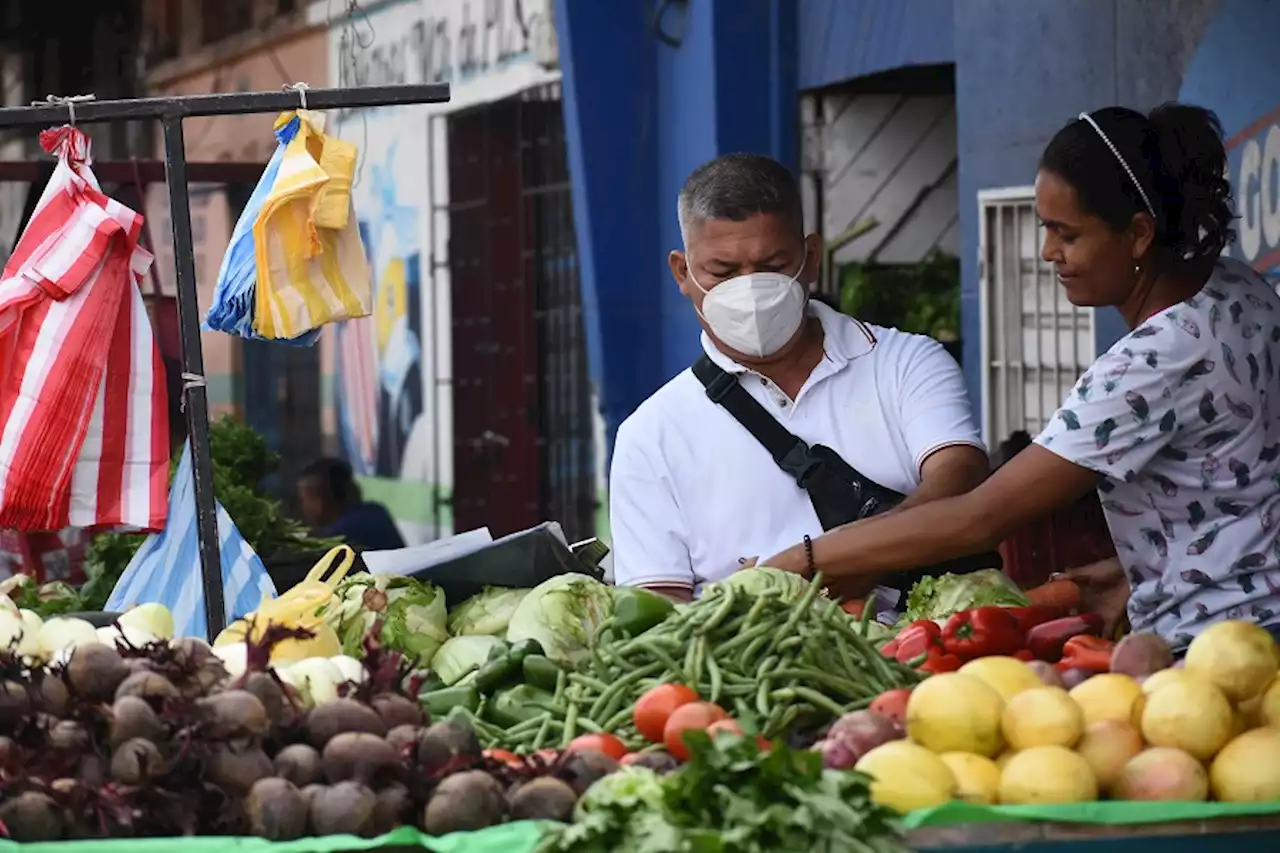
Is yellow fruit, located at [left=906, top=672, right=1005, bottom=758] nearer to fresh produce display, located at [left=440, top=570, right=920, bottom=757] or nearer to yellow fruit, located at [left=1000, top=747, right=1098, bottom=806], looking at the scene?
yellow fruit, located at [left=1000, top=747, right=1098, bottom=806]

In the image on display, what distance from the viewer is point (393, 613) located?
15.9 ft

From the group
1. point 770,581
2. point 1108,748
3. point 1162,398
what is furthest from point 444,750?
point 1162,398

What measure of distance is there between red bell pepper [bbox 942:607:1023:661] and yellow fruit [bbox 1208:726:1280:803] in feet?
2.70

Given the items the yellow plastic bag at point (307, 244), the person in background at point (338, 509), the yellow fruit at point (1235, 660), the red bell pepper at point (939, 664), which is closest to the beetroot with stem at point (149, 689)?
the red bell pepper at point (939, 664)

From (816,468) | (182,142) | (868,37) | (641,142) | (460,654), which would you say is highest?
(868,37)

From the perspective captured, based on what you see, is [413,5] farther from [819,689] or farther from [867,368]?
[819,689]

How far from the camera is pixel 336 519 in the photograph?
10922mm

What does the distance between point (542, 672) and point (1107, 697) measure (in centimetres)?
104

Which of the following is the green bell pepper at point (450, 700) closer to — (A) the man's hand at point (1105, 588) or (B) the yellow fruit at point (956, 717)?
(B) the yellow fruit at point (956, 717)

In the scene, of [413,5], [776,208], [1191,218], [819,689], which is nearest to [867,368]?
[776,208]

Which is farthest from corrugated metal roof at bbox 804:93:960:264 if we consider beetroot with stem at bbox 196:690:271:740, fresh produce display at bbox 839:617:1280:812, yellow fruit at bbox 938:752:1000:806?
beetroot with stem at bbox 196:690:271:740

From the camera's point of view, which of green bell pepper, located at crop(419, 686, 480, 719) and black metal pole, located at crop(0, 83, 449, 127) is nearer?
green bell pepper, located at crop(419, 686, 480, 719)

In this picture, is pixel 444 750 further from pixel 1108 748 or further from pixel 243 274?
pixel 243 274

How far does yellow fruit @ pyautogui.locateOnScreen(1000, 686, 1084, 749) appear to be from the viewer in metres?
3.19
